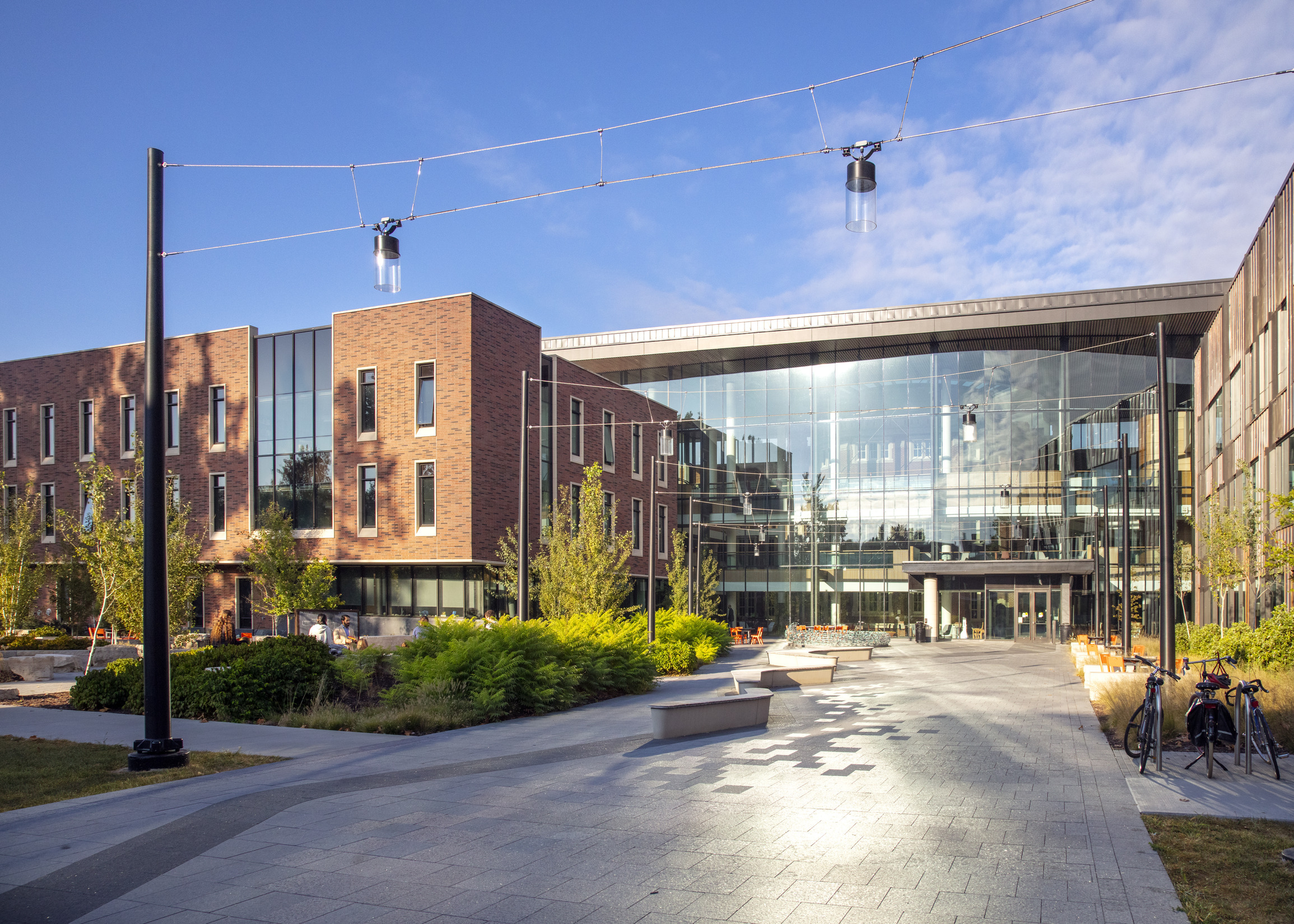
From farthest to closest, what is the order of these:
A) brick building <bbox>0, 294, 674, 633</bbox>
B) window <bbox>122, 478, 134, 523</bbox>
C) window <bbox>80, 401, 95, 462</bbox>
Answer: window <bbox>80, 401, 95, 462</bbox> < window <bbox>122, 478, 134, 523</bbox> < brick building <bbox>0, 294, 674, 633</bbox>

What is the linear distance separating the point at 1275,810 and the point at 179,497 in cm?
3807

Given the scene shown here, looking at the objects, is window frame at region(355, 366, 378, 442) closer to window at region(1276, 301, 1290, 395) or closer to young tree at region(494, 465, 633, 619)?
young tree at region(494, 465, 633, 619)

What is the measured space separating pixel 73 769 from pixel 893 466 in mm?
41790

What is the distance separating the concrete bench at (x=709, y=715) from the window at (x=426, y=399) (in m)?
21.0

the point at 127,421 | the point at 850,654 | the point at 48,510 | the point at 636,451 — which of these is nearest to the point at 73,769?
the point at 850,654

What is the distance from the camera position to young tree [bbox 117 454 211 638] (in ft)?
77.0

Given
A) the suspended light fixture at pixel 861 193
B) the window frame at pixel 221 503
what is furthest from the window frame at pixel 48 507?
the suspended light fixture at pixel 861 193

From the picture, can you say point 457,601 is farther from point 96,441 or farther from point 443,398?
point 96,441

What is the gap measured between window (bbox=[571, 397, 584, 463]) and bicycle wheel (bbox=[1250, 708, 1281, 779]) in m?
31.1

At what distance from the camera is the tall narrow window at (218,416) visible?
125 ft

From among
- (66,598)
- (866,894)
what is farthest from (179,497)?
(866,894)

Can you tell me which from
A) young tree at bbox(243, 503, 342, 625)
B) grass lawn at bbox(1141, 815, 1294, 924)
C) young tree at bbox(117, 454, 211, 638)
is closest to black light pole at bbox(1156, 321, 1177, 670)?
grass lawn at bbox(1141, 815, 1294, 924)

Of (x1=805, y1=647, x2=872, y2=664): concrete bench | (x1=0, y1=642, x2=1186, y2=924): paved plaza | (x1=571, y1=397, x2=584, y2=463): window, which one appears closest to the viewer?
(x1=0, y1=642, x2=1186, y2=924): paved plaza

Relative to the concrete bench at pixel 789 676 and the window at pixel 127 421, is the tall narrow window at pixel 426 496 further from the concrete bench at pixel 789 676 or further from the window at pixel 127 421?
the window at pixel 127 421
